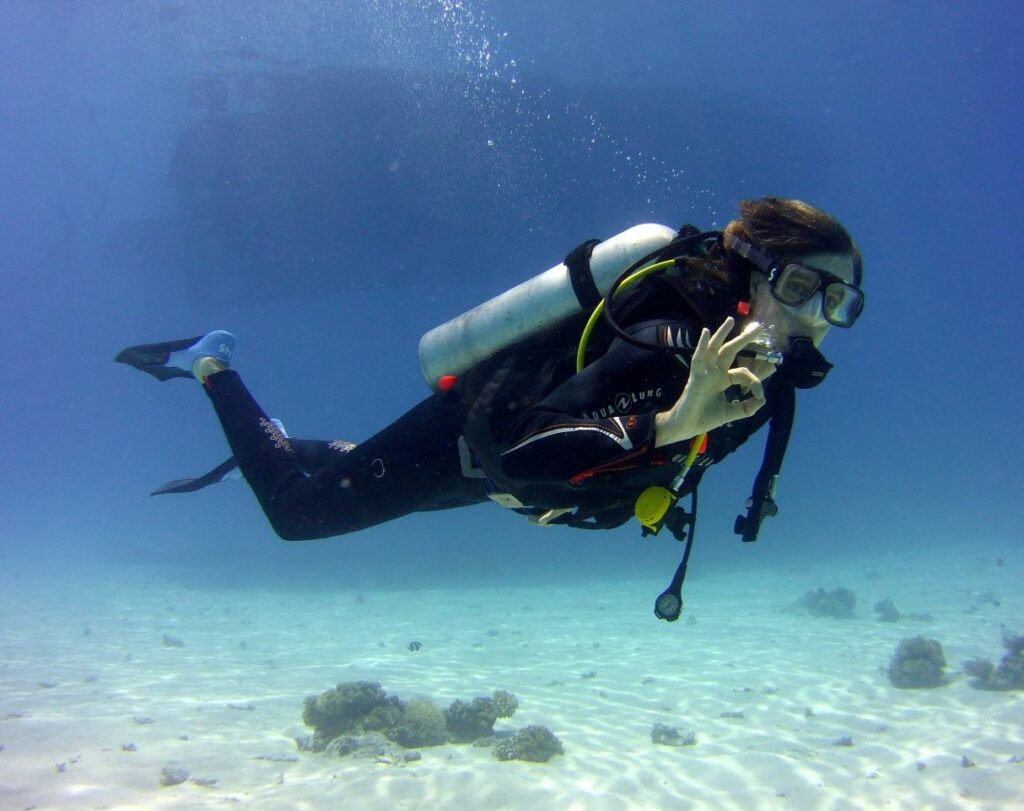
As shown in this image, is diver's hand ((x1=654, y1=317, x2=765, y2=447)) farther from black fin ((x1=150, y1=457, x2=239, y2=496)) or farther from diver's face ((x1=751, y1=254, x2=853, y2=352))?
black fin ((x1=150, y1=457, x2=239, y2=496))

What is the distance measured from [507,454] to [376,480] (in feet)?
5.57

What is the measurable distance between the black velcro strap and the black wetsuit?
64 cm

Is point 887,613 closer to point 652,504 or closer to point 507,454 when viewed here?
point 652,504

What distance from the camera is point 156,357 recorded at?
568 cm

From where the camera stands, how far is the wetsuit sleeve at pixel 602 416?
2.44 meters

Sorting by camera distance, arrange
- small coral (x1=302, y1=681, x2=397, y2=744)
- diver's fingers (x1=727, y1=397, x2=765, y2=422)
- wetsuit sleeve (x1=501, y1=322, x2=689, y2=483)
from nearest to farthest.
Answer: diver's fingers (x1=727, y1=397, x2=765, y2=422) < wetsuit sleeve (x1=501, y1=322, x2=689, y2=483) < small coral (x1=302, y1=681, x2=397, y2=744)

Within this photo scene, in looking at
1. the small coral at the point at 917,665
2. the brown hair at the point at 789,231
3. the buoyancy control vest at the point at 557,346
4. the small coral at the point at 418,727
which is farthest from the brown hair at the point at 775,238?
the small coral at the point at 917,665

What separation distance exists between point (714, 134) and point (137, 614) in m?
32.1

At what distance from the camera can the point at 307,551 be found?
36.7 meters

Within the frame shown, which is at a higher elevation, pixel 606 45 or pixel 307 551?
pixel 606 45

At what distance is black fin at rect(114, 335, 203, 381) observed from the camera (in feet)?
18.4

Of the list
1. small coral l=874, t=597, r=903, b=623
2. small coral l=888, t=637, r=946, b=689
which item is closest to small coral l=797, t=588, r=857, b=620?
small coral l=874, t=597, r=903, b=623

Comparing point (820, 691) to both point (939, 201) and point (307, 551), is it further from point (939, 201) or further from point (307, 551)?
point (939, 201)

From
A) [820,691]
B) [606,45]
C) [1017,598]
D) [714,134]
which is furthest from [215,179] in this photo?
[1017,598]
